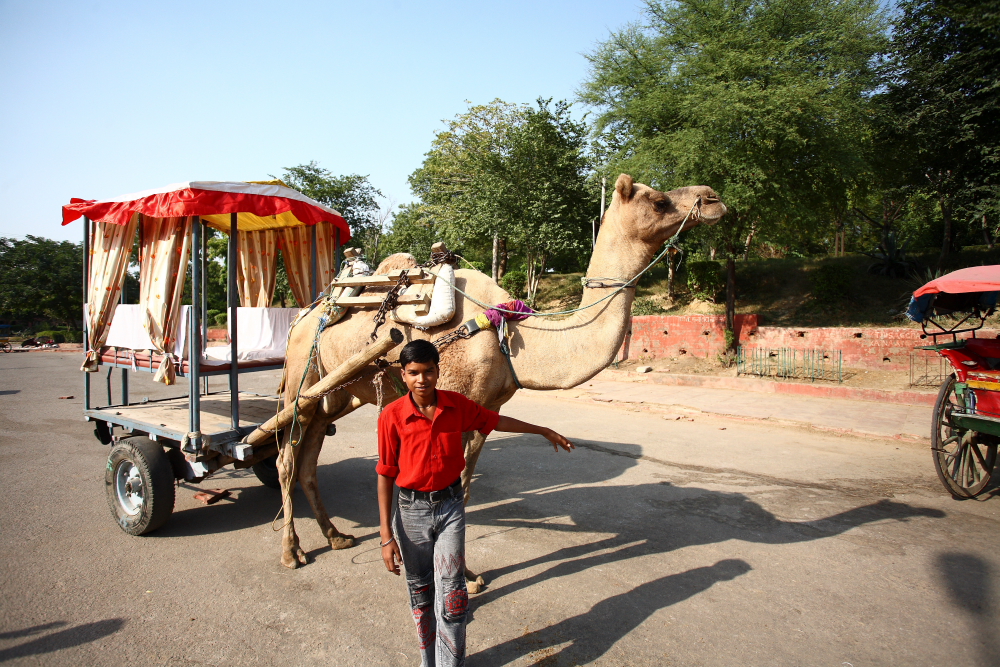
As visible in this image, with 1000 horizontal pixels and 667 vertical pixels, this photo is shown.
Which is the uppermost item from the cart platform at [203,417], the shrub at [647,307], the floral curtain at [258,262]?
the floral curtain at [258,262]

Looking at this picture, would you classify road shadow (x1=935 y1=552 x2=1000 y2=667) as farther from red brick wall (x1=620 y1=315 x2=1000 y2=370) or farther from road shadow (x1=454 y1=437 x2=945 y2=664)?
red brick wall (x1=620 y1=315 x2=1000 y2=370)

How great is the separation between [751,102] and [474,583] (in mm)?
12776

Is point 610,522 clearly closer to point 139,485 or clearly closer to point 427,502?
point 427,502

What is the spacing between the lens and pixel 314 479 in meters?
4.73

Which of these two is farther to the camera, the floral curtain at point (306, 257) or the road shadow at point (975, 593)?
the floral curtain at point (306, 257)

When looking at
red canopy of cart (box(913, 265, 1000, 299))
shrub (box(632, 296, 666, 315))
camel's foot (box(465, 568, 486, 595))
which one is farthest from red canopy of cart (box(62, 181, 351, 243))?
shrub (box(632, 296, 666, 315))

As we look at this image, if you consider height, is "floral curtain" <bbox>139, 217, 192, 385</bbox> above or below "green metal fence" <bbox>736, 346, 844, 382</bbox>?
above

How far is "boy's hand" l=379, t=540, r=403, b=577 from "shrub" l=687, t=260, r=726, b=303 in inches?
707

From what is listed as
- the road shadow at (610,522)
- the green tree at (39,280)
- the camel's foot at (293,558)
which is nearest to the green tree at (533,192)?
the road shadow at (610,522)

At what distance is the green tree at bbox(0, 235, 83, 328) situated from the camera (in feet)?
121

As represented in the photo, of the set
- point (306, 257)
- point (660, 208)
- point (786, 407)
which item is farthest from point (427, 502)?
point (786, 407)

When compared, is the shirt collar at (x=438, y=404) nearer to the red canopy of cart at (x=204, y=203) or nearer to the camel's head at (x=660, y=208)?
the camel's head at (x=660, y=208)

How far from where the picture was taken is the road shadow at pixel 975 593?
10.2 feet

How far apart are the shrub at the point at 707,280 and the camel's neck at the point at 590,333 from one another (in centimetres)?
1640
